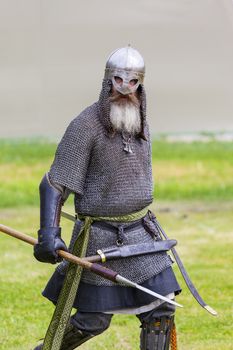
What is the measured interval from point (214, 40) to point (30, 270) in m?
11.9

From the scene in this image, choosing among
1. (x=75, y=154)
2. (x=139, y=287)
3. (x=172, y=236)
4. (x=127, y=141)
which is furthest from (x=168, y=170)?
(x=139, y=287)

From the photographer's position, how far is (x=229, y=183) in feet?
51.5

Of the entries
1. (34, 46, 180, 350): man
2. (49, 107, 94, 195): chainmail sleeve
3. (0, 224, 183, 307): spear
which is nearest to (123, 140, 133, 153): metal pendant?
(34, 46, 180, 350): man

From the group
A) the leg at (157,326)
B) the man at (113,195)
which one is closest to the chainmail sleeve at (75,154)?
the man at (113,195)

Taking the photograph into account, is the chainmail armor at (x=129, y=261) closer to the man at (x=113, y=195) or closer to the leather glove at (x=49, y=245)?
the man at (x=113, y=195)

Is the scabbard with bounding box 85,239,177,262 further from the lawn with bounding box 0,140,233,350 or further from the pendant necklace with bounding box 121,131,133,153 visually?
the lawn with bounding box 0,140,233,350

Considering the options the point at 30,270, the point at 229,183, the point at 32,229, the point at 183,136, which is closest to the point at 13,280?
the point at 30,270

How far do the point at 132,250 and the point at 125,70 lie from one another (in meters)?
0.83

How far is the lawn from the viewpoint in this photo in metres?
7.84

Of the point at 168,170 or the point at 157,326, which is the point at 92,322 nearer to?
the point at 157,326

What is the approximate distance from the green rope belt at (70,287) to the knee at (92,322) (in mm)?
62

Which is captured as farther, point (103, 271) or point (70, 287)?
point (70, 287)

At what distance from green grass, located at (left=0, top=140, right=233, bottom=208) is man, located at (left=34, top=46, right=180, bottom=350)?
8778 millimetres

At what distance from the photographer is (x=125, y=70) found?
220 inches
